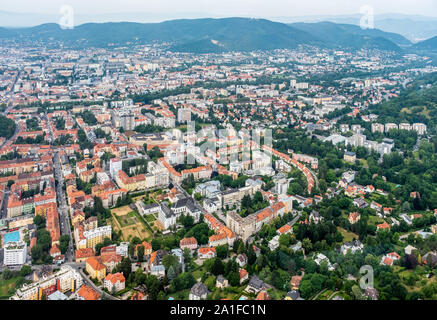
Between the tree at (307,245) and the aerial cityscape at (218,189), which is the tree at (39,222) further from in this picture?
the tree at (307,245)

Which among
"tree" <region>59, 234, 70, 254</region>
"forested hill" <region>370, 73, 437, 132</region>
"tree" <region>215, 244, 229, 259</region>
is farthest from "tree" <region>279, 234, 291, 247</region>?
"forested hill" <region>370, 73, 437, 132</region>

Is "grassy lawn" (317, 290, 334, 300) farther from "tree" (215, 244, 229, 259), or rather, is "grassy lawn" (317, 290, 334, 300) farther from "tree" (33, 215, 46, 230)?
"tree" (33, 215, 46, 230)

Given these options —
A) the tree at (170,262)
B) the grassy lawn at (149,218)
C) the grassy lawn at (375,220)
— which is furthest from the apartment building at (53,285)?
the grassy lawn at (375,220)

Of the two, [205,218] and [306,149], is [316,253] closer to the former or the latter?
[205,218]

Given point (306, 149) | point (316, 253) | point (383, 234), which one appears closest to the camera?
point (316, 253)

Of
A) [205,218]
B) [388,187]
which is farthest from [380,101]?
[205,218]

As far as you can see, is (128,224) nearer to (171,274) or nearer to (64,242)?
(64,242)
